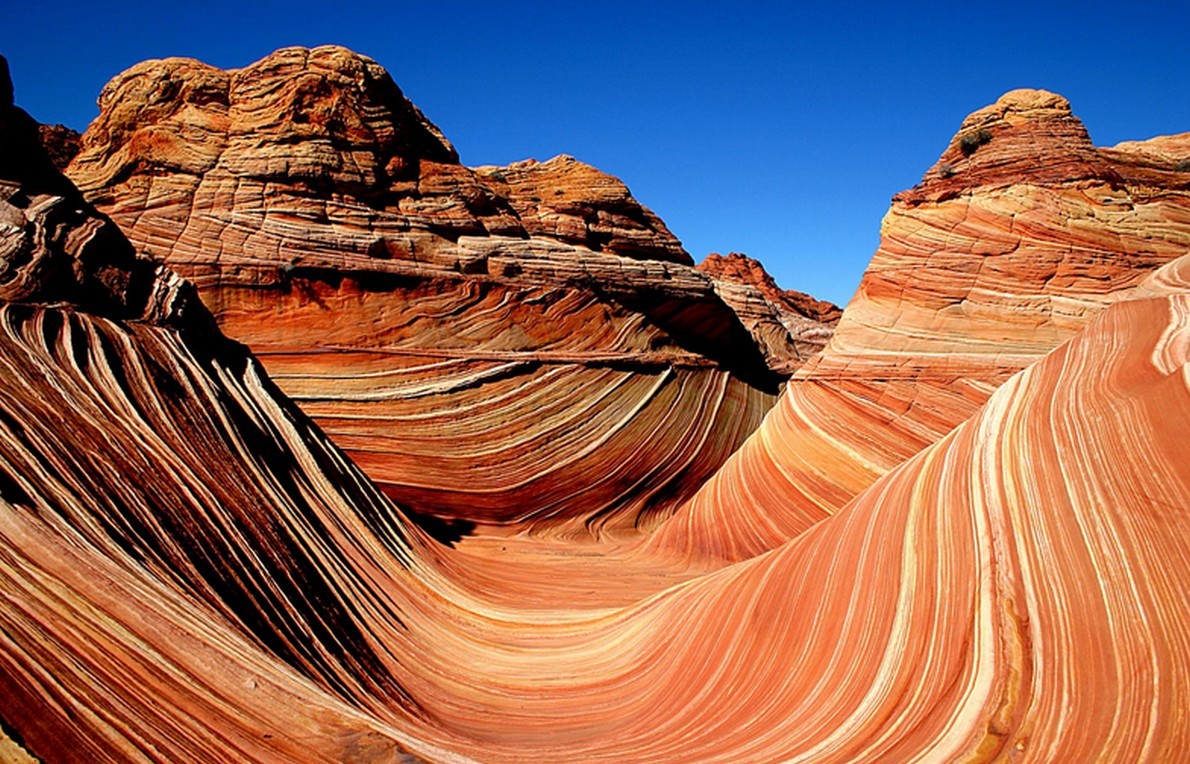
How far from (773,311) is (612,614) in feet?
37.1

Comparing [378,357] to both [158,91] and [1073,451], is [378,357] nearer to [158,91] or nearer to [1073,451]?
[158,91]

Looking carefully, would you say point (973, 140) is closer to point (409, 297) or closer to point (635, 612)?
point (635, 612)

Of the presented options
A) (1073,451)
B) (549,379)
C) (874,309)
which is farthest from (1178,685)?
(549,379)

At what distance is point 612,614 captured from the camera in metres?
4.88

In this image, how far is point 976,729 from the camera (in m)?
2.25

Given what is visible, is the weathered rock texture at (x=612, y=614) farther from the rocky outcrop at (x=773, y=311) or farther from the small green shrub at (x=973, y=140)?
the rocky outcrop at (x=773, y=311)

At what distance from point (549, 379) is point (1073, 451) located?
6451 millimetres

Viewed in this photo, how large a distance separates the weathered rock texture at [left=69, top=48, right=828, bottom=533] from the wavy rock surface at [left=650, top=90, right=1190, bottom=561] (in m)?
1.68

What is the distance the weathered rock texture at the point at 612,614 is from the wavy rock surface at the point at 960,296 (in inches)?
74.5

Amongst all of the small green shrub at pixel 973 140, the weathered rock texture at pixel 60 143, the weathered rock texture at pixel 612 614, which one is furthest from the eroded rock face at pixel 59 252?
the weathered rock texture at pixel 60 143

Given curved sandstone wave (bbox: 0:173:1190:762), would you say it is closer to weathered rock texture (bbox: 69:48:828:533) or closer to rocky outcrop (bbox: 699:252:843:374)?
weathered rock texture (bbox: 69:48:828:533)

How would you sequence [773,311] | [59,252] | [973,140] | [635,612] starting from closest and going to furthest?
[59,252] < [635,612] < [973,140] < [773,311]

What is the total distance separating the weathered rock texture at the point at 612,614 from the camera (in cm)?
216

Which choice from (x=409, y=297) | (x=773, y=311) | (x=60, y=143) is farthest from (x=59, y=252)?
(x=773, y=311)
